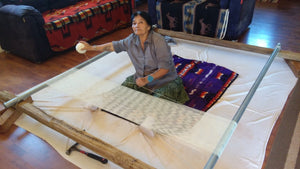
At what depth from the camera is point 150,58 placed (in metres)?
1.47

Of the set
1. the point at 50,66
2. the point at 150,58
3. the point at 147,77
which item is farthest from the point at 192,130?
the point at 50,66

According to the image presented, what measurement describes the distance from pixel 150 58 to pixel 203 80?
663 millimetres

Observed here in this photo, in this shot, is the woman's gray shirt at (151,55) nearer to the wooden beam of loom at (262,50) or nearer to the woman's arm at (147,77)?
the woman's arm at (147,77)

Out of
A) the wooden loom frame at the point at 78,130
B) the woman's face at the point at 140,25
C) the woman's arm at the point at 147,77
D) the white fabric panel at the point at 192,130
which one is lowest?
the white fabric panel at the point at 192,130

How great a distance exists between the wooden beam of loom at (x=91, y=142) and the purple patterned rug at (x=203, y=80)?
0.72 metres

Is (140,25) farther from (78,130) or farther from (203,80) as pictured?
(203,80)

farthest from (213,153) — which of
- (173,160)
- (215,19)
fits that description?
(215,19)

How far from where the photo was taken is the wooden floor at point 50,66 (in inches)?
55.5

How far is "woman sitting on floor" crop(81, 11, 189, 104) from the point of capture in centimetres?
137

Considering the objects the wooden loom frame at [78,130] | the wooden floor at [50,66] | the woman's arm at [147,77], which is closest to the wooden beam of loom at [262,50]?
the wooden loom frame at [78,130]

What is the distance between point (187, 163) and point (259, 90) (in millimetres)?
952

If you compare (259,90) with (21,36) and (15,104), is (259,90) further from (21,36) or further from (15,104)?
(21,36)

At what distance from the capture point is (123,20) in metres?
3.41

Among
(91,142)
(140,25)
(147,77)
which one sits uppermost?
(140,25)
